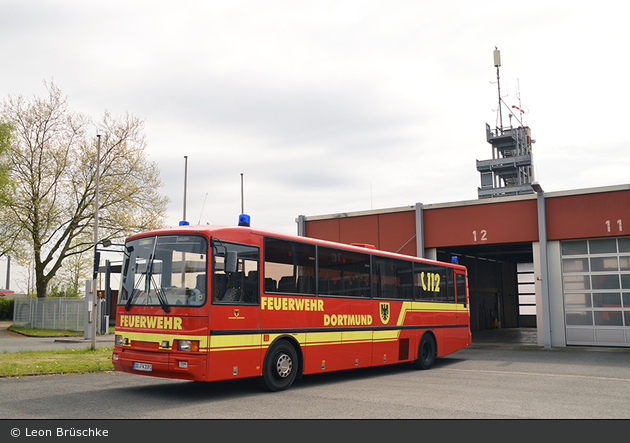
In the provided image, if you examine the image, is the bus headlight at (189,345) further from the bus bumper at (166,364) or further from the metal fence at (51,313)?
the metal fence at (51,313)

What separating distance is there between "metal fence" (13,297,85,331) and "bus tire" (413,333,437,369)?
2271 cm

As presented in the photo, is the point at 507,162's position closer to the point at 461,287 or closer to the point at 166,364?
the point at 461,287

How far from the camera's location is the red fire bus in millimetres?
9188

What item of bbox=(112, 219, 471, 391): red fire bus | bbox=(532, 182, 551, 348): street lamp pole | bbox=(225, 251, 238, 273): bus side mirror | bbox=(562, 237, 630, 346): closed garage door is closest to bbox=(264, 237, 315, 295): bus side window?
bbox=(112, 219, 471, 391): red fire bus

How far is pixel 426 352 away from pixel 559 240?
30.8 ft

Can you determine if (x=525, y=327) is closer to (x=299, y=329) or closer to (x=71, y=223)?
(x=71, y=223)

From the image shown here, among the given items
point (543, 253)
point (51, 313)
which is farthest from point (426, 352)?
point (51, 313)

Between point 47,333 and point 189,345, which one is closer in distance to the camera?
point 189,345

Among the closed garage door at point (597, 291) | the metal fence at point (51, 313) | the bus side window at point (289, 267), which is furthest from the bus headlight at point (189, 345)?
the metal fence at point (51, 313)

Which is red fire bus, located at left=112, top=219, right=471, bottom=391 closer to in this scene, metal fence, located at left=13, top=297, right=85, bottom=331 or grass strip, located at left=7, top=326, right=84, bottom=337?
grass strip, located at left=7, top=326, right=84, bottom=337

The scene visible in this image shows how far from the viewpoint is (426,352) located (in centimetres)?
1562

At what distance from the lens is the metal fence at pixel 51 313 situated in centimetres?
3225
